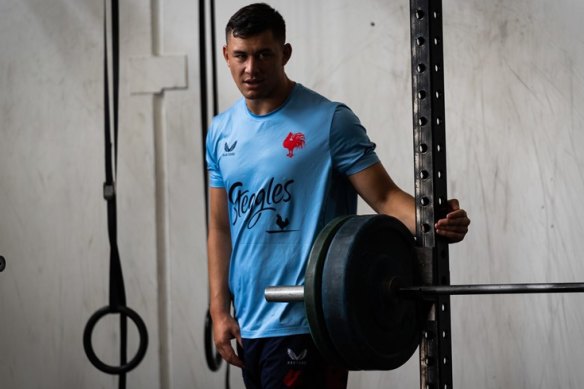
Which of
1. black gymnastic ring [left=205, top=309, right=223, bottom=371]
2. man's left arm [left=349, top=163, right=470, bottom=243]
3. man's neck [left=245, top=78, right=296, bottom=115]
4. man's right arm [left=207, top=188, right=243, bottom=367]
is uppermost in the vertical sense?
man's neck [left=245, top=78, right=296, bottom=115]

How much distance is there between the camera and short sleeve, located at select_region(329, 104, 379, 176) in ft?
7.29

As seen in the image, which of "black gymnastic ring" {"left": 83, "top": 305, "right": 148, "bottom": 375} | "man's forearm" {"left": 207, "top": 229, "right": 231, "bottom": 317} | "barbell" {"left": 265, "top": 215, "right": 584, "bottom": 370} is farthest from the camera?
"black gymnastic ring" {"left": 83, "top": 305, "right": 148, "bottom": 375}

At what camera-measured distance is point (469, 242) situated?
335 cm

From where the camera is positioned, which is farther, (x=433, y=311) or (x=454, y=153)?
(x=454, y=153)

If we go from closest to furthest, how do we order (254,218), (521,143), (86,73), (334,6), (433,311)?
(433,311)
(254,218)
(521,143)
(334,6)
(86,73)

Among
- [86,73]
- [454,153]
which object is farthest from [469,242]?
[86,73]

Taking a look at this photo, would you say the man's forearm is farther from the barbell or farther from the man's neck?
the barbell

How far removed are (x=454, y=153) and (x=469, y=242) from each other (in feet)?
1.08

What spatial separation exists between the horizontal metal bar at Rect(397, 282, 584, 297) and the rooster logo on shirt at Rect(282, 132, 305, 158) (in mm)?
769

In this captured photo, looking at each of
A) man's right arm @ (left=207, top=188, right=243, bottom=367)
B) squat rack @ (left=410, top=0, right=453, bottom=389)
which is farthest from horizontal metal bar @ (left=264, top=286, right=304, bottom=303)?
man's right arm @ (left=207, top=188, right=243, bottom=367)

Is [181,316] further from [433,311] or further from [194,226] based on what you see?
[433,311]

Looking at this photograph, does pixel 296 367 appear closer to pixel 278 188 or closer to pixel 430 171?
pixel 278 188

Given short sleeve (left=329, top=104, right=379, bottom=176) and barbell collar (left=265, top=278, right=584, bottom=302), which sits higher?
short sleeve (left=329, top=104, right=379, bottom=176)

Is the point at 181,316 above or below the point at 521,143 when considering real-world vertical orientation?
below
